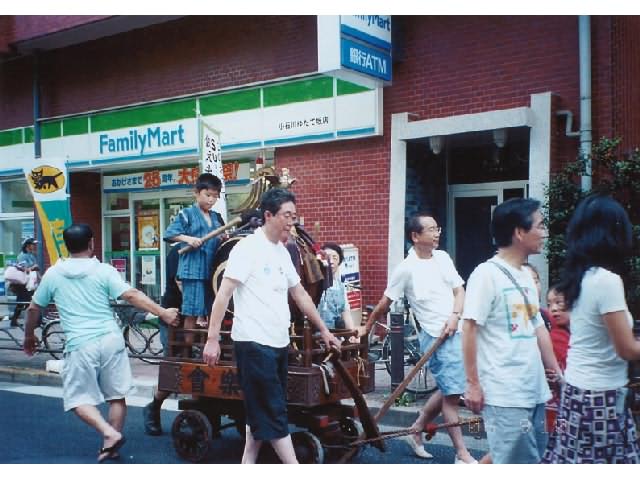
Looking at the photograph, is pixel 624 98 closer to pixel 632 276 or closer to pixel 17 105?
pixel 632 276

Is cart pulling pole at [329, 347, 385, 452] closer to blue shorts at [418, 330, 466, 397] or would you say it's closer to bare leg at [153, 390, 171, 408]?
blue shorts at [418, 330, 466, 397]

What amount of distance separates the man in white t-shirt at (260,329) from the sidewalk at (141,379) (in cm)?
245

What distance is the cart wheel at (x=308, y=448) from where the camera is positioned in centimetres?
530

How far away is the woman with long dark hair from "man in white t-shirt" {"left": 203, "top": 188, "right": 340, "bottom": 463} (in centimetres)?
191

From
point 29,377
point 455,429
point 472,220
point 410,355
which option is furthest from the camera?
point 472,220

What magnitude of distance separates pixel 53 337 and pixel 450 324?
297 inches

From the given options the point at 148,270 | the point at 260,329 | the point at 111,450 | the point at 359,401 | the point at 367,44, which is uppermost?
the point at 367,44

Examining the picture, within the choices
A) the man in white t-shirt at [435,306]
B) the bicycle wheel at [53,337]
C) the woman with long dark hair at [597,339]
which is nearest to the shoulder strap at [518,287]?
the woman with long dark hair at [597,339]

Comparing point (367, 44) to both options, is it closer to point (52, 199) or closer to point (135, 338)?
point (52, 199)

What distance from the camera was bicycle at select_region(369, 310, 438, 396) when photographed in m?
7.73

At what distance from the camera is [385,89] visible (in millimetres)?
10938

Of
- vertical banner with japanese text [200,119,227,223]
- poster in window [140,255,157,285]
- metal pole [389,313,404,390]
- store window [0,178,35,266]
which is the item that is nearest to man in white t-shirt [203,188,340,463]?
metal pole [389,313,404,390]

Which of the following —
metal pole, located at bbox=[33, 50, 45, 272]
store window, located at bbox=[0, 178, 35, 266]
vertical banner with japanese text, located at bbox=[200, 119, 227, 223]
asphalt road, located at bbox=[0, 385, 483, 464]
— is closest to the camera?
asphalt road, located at bbox=[0, 385, 483, 464]

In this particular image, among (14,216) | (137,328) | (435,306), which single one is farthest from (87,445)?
(14,216)
